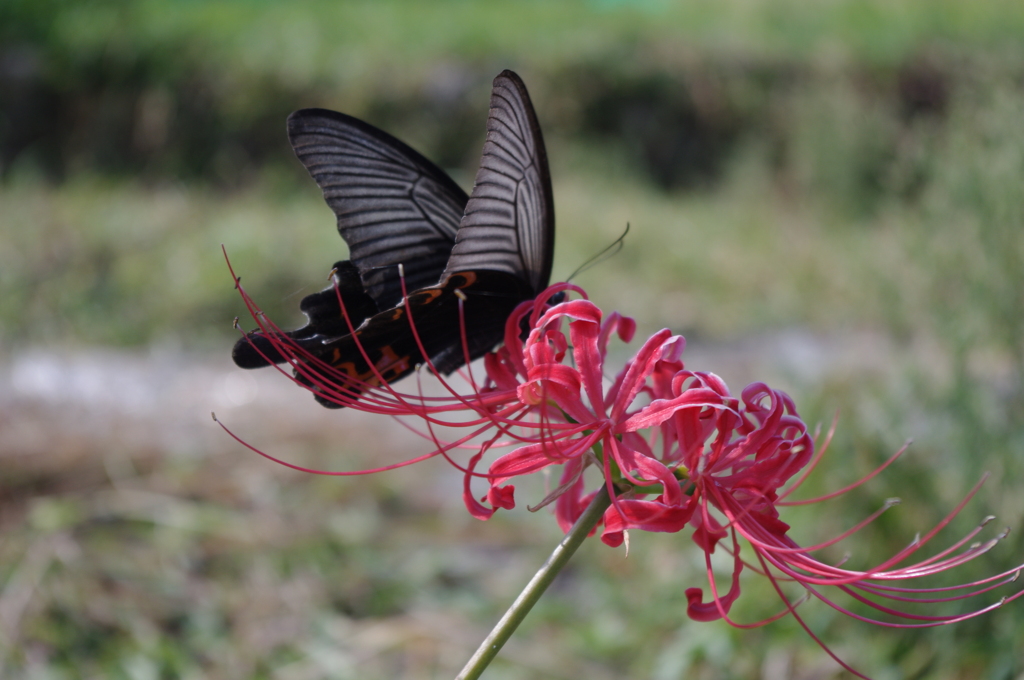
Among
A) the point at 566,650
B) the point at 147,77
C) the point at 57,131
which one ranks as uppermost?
the point at 147,77

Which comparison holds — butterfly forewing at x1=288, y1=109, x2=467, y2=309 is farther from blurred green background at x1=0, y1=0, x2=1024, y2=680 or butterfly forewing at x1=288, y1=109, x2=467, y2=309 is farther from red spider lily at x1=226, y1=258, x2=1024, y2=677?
blurred green background at x1=0, y1=0, x2=1024, y2=680

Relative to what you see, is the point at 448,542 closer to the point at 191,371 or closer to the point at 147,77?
the point at 191,371

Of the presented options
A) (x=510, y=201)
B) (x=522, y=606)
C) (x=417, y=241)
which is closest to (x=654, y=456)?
(x=522, y=606)

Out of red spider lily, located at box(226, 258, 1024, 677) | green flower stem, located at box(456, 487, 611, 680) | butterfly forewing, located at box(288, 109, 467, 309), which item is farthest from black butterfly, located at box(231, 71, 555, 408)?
green flower stem, located at box(456, 487, 611, 680)

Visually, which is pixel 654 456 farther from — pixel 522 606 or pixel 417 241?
pixel 417 241

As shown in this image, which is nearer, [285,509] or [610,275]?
[285,509]

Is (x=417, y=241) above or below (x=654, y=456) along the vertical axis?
above

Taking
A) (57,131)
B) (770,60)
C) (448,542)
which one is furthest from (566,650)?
(770,60)
